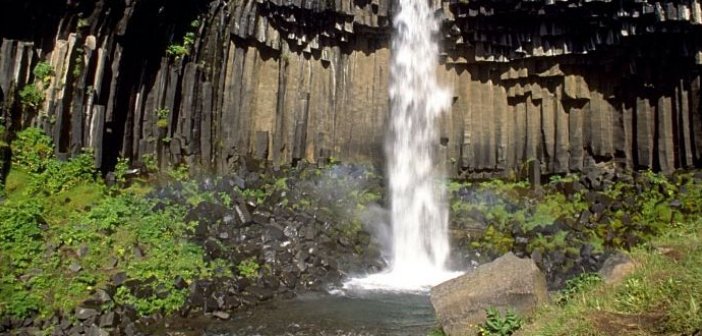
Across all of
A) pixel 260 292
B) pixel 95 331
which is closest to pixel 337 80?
pixel 260 292

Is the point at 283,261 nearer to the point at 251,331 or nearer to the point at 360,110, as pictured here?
the point at 251,331

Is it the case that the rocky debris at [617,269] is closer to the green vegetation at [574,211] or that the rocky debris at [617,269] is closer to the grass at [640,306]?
the grass at [640,306]

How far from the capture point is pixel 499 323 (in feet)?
19.5

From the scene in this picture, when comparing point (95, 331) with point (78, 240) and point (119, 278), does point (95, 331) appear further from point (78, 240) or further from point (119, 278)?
point (78, 240)

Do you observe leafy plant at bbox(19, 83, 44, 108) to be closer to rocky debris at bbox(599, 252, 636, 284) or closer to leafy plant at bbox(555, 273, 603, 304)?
leafy plant at bbox(555, 273, 603, 304)

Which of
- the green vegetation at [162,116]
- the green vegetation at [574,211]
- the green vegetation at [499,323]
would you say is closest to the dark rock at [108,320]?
the green vegetation at [499,323]

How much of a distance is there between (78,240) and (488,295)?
8.60m

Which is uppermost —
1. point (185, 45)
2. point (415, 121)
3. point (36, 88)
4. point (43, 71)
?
point (185, 45)

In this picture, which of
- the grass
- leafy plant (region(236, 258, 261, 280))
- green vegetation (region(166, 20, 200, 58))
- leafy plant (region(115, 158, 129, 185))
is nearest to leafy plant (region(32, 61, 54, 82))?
leafy plant (region(115, 158, 129, 185))

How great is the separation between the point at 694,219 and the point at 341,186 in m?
8.89

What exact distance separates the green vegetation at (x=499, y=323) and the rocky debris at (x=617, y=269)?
1.26 meters

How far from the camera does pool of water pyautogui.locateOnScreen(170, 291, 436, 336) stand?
31.0 ft

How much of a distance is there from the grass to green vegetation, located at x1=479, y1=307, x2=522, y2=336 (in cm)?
14

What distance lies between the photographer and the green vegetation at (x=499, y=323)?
5.89 metres
